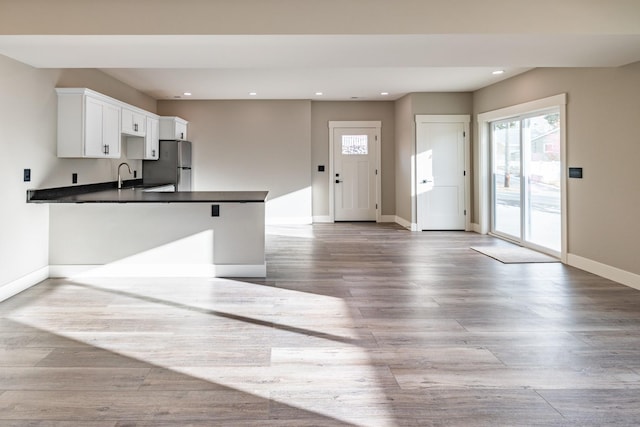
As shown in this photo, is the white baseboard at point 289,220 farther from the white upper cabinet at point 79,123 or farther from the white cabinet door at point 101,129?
the white upper cabinet at point 79,123

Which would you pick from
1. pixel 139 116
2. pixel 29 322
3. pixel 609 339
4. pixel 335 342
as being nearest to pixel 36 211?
pixel 29 322

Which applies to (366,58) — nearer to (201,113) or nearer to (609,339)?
(609,339)

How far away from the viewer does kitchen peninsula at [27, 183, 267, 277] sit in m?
4.91

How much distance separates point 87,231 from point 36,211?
0.50 metres

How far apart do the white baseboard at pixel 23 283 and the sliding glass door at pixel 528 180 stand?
5840mm

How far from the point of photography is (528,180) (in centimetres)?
668

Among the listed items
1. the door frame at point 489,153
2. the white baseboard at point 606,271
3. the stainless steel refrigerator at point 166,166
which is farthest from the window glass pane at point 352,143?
the white baseboard at point 606,271

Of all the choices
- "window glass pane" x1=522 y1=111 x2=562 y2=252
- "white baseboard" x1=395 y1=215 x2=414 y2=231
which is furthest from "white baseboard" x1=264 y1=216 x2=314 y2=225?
"window glass pane" x1=522 y1=111 x2=562 y2=252

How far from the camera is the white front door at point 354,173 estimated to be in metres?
9.80

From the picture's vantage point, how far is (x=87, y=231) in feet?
16.1

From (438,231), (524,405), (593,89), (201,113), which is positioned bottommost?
(524,405)

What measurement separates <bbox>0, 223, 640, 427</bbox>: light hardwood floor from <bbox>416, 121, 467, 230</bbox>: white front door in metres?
3.69

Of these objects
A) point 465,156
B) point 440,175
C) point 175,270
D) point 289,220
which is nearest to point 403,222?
point 440,175

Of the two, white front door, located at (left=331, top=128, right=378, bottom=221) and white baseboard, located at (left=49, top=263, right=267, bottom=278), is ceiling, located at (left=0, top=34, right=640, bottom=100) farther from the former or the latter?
white front door, located at (left=331, top=128, right=378, bottom=221)
